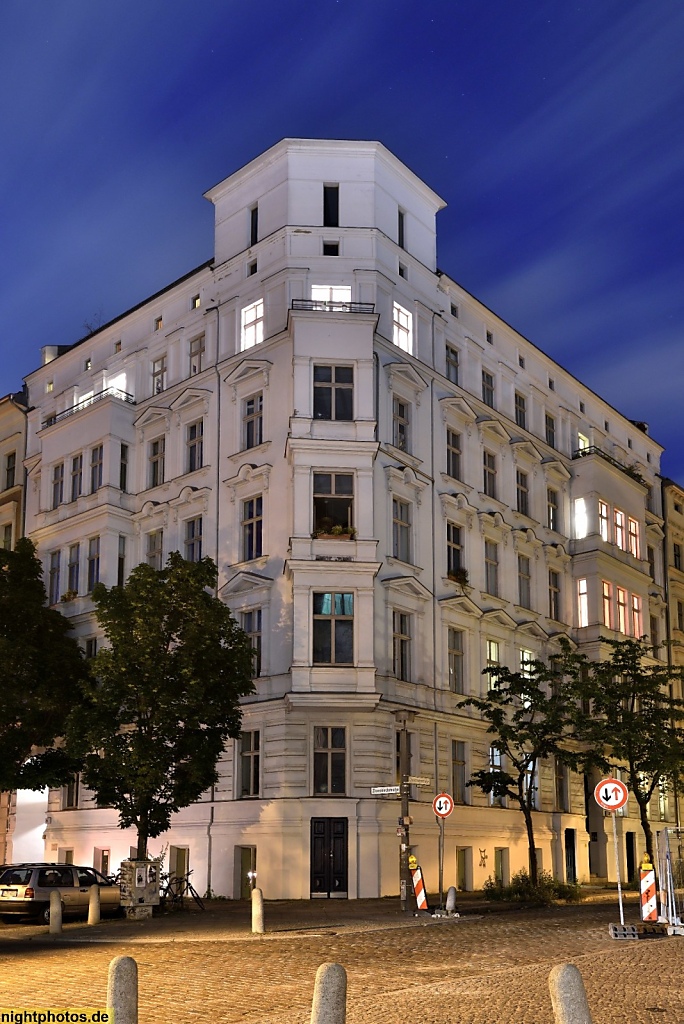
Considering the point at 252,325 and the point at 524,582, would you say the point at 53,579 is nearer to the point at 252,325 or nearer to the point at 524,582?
the point at 252,325

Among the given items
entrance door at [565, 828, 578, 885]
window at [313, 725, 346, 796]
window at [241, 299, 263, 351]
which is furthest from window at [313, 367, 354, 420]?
entrance door at [565, 828, 578, 885]

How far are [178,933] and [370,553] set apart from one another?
15.6 meters

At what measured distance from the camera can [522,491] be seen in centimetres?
5100

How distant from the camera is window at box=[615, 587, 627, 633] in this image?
53375mm

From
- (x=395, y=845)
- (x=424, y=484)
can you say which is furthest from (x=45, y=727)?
(x=424, y=484)

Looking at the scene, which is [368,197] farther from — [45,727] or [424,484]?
[45,727]

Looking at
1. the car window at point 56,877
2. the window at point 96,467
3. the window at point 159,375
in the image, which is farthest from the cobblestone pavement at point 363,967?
the window at point 159,375

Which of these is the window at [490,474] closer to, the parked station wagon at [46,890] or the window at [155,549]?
the window at [155,549]

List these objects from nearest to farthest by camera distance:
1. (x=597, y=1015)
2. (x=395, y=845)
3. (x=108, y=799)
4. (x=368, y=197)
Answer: (x=597, y=1015) < (x=108, y=799) < (x=395, y=845) < (x=368, y=197)

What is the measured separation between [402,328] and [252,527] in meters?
8.98

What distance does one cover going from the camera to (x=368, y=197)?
4291 centimetres

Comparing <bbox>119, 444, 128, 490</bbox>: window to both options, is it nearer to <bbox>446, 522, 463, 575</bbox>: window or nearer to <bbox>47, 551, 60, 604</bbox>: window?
<bbox>47, 551, 60, 604</bbox>: window

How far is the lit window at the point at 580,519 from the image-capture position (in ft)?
175

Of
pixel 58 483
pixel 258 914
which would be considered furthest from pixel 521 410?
pixel 258 914
